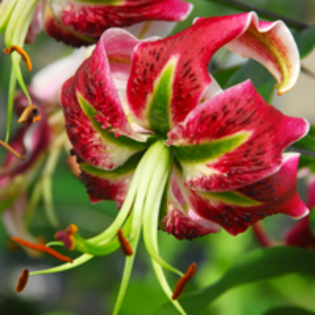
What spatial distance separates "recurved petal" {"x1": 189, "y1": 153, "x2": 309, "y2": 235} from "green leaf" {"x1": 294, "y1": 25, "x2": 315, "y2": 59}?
137 mm

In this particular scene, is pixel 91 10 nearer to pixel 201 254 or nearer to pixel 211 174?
pixel 211 174

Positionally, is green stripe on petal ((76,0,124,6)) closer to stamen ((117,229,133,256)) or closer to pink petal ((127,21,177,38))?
pink petal ((127,21,177,38))

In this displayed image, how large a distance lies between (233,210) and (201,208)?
0.02 meters

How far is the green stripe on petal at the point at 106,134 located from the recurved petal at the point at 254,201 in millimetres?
53

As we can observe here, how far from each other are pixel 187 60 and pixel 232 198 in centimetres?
10

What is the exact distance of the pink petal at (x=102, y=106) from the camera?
0.33 metres

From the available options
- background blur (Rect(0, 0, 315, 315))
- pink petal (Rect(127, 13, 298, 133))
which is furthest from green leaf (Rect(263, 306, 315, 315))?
pink petal (Rect(127, 13, 298, 133))

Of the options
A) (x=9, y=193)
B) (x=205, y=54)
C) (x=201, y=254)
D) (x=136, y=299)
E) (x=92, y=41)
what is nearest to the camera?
(x=205, y=54)

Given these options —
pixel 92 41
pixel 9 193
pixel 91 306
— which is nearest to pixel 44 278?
pixel 91 306

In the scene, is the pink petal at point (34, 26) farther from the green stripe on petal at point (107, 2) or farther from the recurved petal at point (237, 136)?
the recurved petal at point (237, 136)

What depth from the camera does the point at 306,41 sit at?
433 millimetres

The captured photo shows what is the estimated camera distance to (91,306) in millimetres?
1833

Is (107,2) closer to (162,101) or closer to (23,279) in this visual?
(162,101)

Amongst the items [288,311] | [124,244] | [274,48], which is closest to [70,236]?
[124,244]
